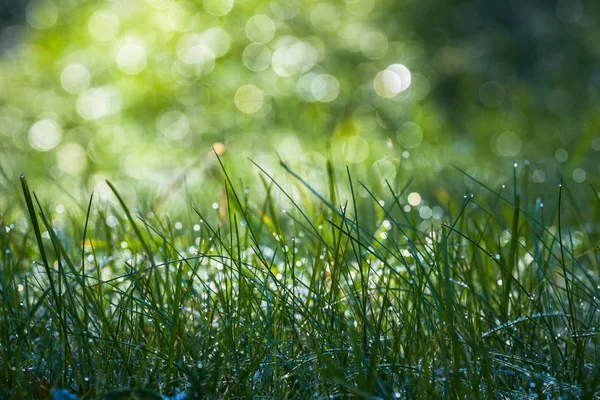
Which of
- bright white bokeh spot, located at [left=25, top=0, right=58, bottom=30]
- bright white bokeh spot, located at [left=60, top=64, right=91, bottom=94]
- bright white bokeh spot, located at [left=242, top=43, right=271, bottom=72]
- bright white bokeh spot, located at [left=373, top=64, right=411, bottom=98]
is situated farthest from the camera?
bright white bokeh spot, located at [left=25, top=0, right=58, bottom=30]

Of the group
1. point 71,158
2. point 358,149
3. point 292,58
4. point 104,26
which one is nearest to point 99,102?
point 71,158

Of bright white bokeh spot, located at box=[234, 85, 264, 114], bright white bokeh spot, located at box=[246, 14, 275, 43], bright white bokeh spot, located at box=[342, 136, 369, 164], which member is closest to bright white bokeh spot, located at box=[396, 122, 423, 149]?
bright white bokeh spot, located at box=[342, 136, 369, 164]

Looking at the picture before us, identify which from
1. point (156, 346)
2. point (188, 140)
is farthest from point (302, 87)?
point (156, 346)

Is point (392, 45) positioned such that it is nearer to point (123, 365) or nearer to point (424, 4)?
point (424, 4)

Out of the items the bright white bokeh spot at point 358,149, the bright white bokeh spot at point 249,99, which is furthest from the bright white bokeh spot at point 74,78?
the bright white bokeh spot at point 358,149

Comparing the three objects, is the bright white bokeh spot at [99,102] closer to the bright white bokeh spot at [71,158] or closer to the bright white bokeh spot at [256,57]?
the bright white bokeh spot at [71,158]

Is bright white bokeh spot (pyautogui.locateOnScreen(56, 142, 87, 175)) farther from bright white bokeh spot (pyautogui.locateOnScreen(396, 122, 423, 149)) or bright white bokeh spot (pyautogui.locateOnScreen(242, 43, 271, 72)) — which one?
bright white bokeh spot (pyautogui.locateOnScreen(396, 122, 423, 149))

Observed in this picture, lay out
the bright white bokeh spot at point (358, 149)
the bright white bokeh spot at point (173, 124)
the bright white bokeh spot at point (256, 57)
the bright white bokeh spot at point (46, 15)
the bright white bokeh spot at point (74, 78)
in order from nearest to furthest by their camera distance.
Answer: the bright white bokeh spot at point (358, 149) → the bright white bokeh spot at point (173, 124) → the bright white bokeh spot at point (256, 57) → the bright white bokeh spot at point (74, 78) → the bright white bokeh spot at point (46, 15)
